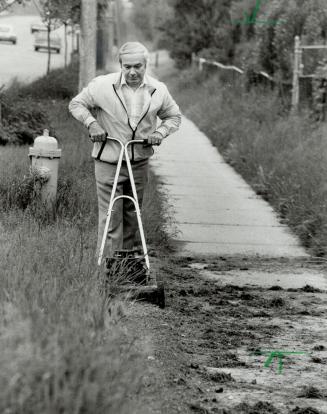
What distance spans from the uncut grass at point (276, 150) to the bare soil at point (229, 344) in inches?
85.2

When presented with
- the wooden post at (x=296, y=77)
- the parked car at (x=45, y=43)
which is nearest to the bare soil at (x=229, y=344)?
the wooden post at (x=296, y=77)

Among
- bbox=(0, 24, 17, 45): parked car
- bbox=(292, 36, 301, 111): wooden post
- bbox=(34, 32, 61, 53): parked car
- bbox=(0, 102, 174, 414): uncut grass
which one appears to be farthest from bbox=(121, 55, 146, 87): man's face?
bbox=(0, 24, 17, 45): parked car

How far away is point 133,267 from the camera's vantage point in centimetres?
758

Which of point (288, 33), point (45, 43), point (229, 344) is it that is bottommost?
point (45, 43)

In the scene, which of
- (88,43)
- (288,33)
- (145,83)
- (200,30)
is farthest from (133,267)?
(200,30)

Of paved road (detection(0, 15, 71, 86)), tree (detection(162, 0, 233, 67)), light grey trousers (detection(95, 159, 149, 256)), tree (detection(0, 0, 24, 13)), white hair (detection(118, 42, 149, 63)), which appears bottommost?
paved road (detection(0, 15, 71, 86))

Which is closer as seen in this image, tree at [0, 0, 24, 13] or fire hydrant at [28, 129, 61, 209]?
fire hydrant at [28, 129, 61, 209]

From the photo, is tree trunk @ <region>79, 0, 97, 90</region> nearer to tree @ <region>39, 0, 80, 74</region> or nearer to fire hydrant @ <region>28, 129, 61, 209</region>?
tree @ <region>39, 0, 80, 74</region>

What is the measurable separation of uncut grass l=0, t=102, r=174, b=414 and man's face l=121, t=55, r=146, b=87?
1296mm

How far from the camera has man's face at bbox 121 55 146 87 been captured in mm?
7762

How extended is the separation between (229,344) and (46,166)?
152 inches

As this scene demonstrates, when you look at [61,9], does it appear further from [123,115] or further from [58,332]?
[58,332]

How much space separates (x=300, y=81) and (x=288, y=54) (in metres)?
2.37

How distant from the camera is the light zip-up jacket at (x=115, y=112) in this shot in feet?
26.0
